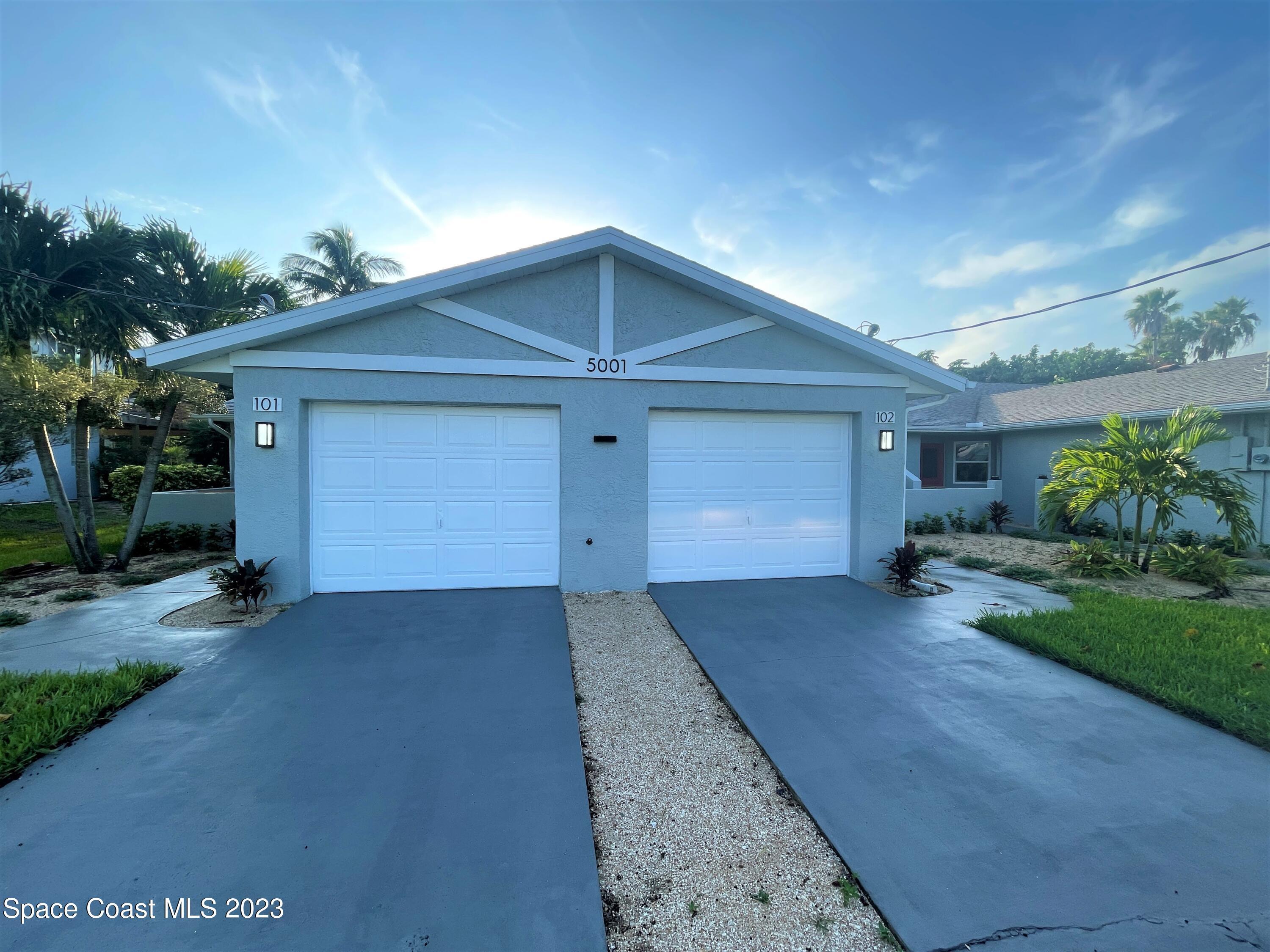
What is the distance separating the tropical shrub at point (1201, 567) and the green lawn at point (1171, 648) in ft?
4.28

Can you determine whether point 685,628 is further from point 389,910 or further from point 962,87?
point 962,87

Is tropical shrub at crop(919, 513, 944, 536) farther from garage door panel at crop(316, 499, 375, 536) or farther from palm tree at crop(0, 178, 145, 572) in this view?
palm tree at crop(0, 178, 145, 572)

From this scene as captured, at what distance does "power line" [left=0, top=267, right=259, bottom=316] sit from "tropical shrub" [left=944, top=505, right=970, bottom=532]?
15713 millimetres

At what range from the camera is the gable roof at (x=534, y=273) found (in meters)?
5.51

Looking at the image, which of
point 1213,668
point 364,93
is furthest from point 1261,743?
point 364,93

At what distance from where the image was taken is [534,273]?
20.4ft

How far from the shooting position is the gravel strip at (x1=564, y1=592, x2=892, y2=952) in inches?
76.0

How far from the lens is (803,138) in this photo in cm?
1005

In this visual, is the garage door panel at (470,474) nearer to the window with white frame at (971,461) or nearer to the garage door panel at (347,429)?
the garage door panel at (347,429)

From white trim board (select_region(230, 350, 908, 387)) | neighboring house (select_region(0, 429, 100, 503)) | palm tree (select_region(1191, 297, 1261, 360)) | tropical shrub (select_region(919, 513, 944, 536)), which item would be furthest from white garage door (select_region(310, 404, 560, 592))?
palm tree (select_region(1191, 297, 1261, 360))

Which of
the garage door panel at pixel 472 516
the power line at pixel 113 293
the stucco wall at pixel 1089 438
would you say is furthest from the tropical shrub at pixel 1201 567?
the power line at pixel 113 293

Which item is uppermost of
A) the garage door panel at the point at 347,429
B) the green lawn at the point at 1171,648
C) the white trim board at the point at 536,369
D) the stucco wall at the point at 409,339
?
the stucco wall at the point at 409,339

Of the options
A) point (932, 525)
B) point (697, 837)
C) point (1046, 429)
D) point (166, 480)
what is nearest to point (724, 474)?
point (697, 837)

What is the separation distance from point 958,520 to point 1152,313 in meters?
45.1
